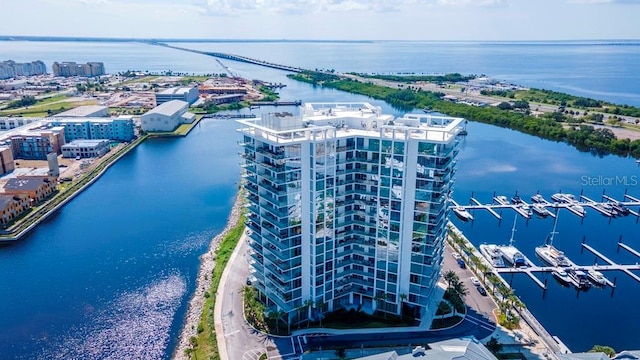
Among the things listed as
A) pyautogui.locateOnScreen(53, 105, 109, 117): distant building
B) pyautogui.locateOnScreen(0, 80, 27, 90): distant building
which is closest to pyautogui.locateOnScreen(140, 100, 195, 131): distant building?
pyautogui.locateOnScreen(53, 105, 109, 117): distant building

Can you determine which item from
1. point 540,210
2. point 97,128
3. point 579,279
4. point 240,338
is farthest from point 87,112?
point 579,279

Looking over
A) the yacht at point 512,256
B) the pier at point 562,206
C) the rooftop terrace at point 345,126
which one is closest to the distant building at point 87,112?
the rooftop terrace at point 345,126

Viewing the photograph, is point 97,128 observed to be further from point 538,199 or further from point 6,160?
point 538,199

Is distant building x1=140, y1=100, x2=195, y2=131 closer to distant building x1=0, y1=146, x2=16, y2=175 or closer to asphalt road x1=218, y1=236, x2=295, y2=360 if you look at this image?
distant building x1=0, y1=146, x2=16, y2=175

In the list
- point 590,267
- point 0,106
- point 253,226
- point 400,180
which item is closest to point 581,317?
point 590,267

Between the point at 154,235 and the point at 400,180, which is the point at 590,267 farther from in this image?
the point at 154,235

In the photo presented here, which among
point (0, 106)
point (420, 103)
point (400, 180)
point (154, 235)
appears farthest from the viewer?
point (420, 103)
